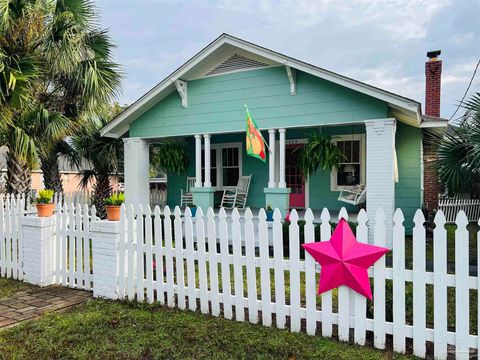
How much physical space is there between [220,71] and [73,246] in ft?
20.8

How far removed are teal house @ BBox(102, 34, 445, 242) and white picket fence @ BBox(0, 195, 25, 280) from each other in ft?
16.4

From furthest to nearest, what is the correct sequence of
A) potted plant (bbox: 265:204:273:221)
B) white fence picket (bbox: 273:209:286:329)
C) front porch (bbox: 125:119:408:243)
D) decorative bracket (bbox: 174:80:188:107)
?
decorative bracket (bbox: 174:80:188:107) → potted plant (bbox: 265:204:273:221) → front porch (bbox: 125:119:408:243) → white fence picket (bbox: 273:209:286:329)

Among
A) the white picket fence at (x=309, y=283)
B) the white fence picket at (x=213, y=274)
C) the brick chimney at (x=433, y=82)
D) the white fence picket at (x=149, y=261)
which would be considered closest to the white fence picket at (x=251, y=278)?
the white picket fence at (x=309, y=283)

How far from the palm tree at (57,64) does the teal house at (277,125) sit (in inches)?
51.9

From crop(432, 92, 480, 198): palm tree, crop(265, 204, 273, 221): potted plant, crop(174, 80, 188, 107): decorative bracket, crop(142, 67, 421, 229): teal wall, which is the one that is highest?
crop(174, 80, 188, 107): decorative bracket

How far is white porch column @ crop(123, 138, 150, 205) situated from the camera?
11.4 meters

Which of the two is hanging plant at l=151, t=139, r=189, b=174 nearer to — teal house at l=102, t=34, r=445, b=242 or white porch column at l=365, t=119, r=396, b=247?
teal house at l=102, t=34, r=445, b=242

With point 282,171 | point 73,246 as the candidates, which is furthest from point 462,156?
point 73,246

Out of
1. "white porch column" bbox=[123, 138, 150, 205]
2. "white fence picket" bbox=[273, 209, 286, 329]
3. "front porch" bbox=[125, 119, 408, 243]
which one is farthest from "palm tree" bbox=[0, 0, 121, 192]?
"white fence picket" bbox=[273, 209, 286, 329]

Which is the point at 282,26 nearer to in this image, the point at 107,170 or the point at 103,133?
the point at 103,133

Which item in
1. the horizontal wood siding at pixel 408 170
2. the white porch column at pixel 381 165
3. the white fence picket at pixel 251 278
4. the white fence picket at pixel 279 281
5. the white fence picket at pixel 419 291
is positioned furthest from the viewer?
the horizontal wood siding at pixel 408 170

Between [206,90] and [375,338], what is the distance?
8194 millimetres

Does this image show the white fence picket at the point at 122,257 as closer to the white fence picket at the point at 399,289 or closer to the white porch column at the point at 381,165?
the white fence picket at the point at 399,289

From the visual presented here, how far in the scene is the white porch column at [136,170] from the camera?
11.4 meters
